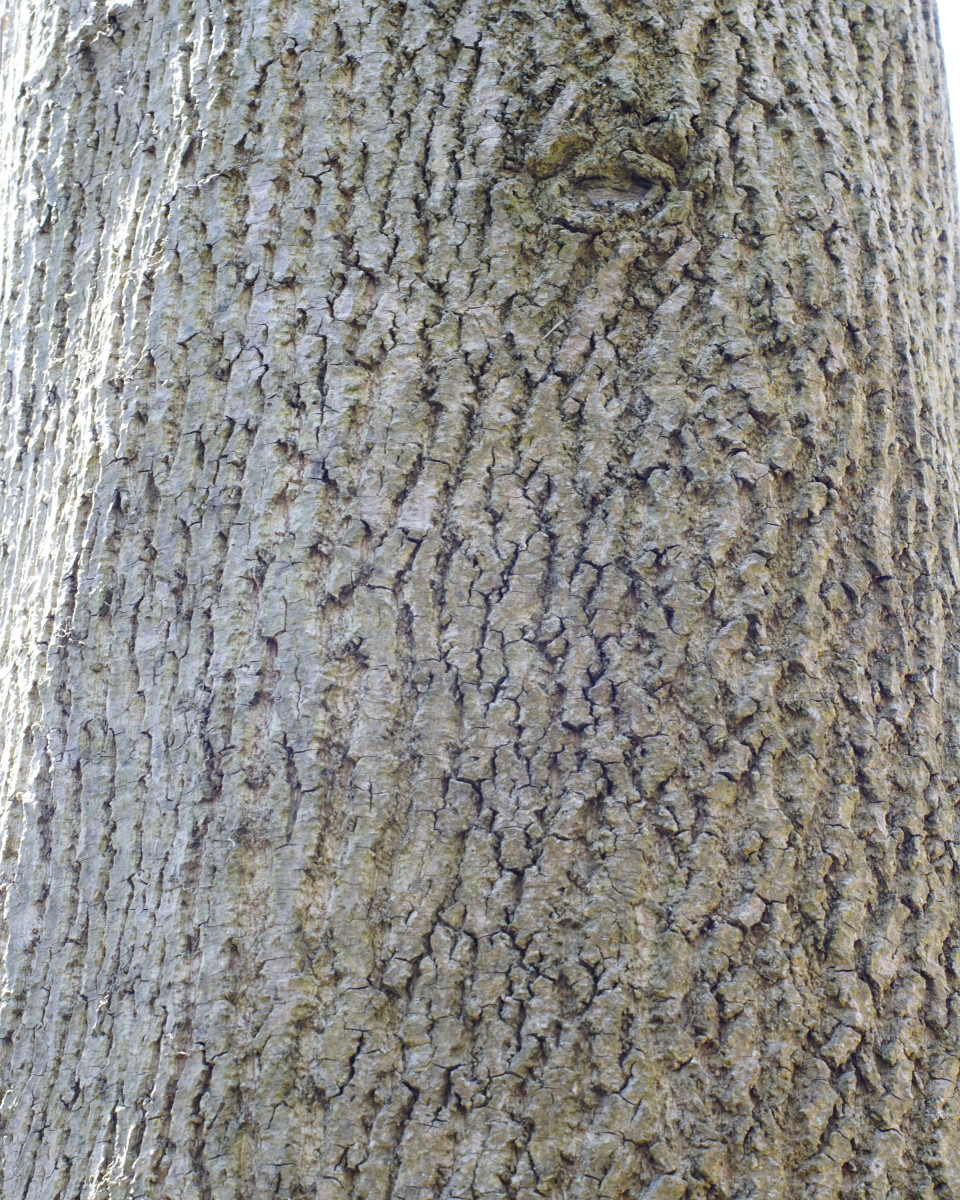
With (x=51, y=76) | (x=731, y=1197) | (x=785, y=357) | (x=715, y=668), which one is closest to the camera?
(x=731, y=1197)

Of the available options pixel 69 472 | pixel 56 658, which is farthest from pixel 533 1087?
pixel 69 472

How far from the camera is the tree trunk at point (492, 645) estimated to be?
1.18 m

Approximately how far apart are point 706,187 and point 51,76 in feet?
3.91

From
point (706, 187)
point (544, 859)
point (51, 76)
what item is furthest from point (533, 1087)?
point (51, 76)

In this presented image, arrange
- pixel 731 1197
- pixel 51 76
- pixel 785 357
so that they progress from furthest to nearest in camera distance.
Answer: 1. pixel 51 76
2. pixel 785 357
3. pixel 731 1197

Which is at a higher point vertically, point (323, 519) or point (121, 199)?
point (121, 199)

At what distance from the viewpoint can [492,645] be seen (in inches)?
49.5

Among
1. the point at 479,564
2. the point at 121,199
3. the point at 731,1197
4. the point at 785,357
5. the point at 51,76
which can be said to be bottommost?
the point at 731,1197

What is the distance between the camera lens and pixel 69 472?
152cm

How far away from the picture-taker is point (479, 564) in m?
1.28

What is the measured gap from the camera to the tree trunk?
1177 mm

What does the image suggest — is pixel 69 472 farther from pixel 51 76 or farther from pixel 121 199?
pixel 51 76

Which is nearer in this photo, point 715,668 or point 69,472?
point 715,668

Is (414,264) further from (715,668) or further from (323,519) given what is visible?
(715,668)
